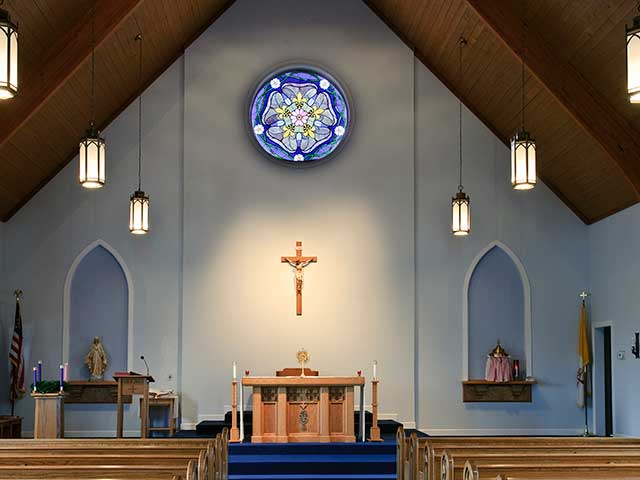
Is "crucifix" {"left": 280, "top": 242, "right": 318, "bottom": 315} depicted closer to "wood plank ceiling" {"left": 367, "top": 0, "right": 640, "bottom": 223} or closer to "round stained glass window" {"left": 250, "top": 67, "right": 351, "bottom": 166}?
"round stained glass window" {"left": 250, "top": 67, "right": 351, "bottom": 166}

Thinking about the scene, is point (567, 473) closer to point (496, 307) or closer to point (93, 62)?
point (93, 62)

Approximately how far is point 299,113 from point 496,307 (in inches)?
154

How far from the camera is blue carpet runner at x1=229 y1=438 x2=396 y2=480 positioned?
10.5 m

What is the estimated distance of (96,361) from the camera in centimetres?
1344

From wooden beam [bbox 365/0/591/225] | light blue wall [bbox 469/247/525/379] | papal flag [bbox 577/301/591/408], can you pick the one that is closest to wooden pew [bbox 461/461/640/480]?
papal flag [bbox 577/301/591/408]

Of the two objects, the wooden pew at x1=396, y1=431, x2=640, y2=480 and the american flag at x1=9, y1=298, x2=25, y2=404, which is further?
the american flag at x1=9, y1=298, x2=25, y2=404

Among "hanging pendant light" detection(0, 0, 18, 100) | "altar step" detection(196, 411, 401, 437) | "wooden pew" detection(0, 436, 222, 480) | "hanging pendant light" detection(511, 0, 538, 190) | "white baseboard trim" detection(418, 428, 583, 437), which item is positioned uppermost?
"hanging pendant light" detection(511, 0, 538, 190)

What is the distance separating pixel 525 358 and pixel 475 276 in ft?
4.36

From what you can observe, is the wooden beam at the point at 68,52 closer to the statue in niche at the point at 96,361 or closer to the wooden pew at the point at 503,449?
the statue in niche at the point at 96,361

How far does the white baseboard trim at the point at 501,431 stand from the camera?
13.4 meters

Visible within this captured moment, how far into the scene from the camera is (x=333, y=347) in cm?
1355

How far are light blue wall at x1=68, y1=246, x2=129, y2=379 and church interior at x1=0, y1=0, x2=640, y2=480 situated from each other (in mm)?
28

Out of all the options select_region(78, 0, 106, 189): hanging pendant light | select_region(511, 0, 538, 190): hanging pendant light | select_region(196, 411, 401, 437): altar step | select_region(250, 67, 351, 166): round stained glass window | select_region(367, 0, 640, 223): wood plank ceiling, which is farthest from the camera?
select_region(250, 67, 351, 166): round stained glass window

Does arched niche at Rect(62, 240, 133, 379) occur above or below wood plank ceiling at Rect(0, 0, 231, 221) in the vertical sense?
below
